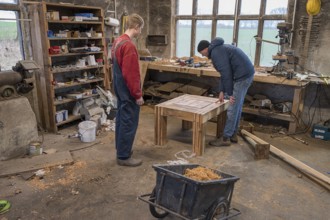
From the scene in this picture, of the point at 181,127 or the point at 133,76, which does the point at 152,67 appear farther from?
the point at 133,76

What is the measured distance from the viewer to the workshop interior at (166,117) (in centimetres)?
250

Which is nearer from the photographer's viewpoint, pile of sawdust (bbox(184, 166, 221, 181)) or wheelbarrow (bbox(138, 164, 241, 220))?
wheelbarrow (bbox(138, 164, 241, 220))

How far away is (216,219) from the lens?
2.09 metres

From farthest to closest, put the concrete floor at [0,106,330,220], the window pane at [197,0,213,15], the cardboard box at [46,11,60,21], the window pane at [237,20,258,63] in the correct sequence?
1. the window pane at [197,0,213,15]
2. the window pane at [237,20,258,63]
3. the cardboard box at [46,11,60,21]
4. the concrete floor at [0,106,330,220]

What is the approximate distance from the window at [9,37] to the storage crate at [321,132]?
4.30m

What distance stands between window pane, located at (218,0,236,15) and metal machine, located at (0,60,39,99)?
3409 millimetres

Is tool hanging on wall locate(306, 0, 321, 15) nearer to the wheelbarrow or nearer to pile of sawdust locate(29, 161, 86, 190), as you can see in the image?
the wheelbarrow

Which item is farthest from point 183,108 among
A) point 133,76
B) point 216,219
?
point 216,219

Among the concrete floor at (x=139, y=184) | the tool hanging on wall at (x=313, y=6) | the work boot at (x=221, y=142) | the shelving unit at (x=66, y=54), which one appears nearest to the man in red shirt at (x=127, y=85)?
the concrete floor at (x=139, y=184)

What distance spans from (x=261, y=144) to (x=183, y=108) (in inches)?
40.3

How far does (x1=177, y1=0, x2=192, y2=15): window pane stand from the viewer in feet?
18.5

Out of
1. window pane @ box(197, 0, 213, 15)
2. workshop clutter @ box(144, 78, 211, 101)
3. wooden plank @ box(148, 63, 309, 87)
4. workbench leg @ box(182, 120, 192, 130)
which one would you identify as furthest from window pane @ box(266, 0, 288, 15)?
workbench leg @ box(182, 120, 192, 130)

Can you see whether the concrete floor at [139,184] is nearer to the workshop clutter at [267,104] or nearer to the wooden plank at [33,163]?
the wooden plank at [33,163]

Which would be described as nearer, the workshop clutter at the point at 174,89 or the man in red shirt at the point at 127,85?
the man in red shirt at the point at 127,85
